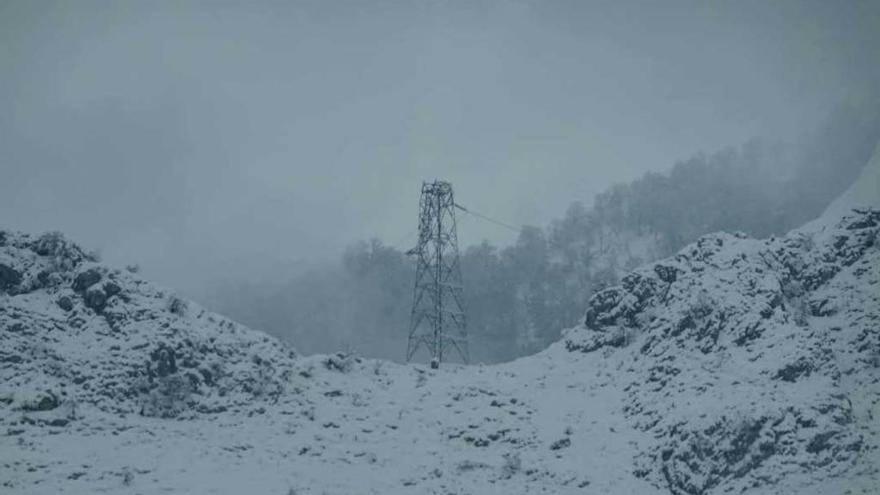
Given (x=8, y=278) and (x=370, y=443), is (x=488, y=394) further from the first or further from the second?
(x=8, y=278)

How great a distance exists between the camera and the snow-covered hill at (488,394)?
27562 mm

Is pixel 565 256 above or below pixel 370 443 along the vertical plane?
above

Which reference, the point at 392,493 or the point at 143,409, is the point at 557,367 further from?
the point at 143,409

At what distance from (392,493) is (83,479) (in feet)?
36.1

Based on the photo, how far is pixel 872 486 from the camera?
2362 cm

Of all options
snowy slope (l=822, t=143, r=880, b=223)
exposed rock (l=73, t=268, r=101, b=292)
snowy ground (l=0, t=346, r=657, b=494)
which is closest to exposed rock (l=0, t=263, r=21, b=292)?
exposed rock (l=73, t=268, r=101, b=292)

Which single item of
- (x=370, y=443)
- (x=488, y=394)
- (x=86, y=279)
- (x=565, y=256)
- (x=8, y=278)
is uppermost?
(x=565, y=256)

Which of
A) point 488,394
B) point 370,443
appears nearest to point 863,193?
point 488,394

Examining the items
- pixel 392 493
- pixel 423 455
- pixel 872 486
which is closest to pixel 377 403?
pixel 423 455

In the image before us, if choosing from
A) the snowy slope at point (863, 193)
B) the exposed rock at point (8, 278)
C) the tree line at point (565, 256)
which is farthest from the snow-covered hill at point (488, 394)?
the tree line at point (565, 256)

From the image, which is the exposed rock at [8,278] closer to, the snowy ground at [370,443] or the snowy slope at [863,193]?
the snowy ground at [370,443]

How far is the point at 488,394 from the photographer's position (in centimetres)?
3838

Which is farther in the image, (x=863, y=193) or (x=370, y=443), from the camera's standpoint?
(x=863, y=193)

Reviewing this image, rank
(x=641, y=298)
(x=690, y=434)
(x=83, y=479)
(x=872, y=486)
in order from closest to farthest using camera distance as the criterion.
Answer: (x=872, y=486) < (x=83, y=479) < (x=690, y=434) < (x=641, y=298)
